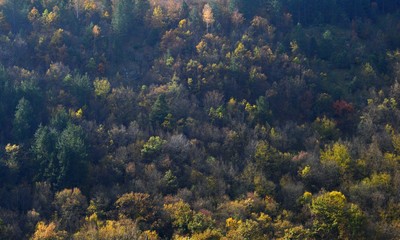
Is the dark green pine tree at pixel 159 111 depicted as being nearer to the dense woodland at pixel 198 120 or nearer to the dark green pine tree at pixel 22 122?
the dense woodland at pixel 198 120

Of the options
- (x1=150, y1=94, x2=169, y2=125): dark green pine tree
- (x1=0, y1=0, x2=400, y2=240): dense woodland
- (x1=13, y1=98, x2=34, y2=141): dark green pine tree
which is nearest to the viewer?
(x1=0, y1=0, x2=400, y2=240): dense woodland

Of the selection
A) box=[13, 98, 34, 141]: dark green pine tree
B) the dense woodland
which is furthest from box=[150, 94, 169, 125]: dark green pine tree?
box=[13, 98, 34, 141]: dark green pine tree

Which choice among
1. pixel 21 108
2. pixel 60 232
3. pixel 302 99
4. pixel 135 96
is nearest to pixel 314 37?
pixel 302 99

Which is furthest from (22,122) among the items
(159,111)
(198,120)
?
(198,120)

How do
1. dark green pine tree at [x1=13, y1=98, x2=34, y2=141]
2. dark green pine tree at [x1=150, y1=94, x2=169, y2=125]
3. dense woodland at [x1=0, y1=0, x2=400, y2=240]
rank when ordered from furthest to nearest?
dark green pine tree at [x1=150, y1=94, x2=169, y2=125] → dark green pine tree at [x1=13, y1=98, x2=34, y2=141] → dense woodland at [x1=0, y1=0, x2=400, y2=240]

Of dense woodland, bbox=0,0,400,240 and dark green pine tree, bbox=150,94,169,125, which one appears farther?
dark green pine tree, bbox=150,94,169,125

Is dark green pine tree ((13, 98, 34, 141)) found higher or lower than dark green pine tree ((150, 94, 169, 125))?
higher

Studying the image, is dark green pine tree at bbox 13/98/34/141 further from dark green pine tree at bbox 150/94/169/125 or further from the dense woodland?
dark green pine tree at bbox 150/94/169/125

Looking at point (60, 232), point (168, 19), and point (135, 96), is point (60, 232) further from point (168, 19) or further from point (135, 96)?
point (168, 19)

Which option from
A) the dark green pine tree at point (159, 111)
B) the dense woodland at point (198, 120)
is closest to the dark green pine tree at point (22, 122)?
the dense woodland at point (198, 120)
